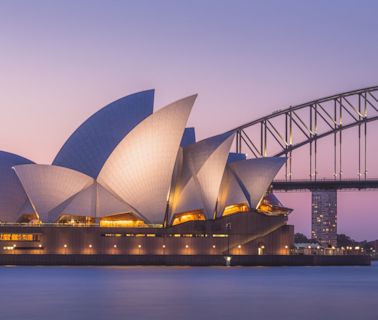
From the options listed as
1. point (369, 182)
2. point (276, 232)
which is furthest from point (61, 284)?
point (369, 182)

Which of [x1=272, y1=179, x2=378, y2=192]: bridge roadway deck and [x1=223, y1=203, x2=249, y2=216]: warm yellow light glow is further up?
[x1=272, y1=179, x2=378, y2=192]: bridge roadway deck

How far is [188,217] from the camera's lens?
98.6 meters

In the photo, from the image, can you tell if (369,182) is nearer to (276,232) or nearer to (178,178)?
(276,232)

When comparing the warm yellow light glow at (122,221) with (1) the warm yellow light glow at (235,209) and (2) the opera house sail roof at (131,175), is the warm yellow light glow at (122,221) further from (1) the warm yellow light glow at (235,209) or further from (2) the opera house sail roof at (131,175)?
(1) the warm yellow light glow at (235,209)

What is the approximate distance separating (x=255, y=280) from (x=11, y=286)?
19.4 m

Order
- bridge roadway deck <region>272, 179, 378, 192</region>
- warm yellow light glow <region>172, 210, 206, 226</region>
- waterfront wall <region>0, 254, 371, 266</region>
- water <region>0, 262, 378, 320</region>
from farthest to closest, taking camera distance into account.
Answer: bridge roadway deck <region>272, 179, 378, 192</region> < warm yellow light glow <region>172, 210, 206, 226</region> < waterfront wall <region>0, 254, 371, 266</region> < water <region>0, 262, 378, 320</region>

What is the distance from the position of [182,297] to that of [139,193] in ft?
127

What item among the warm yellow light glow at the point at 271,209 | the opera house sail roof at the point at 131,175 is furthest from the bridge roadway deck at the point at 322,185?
the opera house sail roof at the point at 131,175

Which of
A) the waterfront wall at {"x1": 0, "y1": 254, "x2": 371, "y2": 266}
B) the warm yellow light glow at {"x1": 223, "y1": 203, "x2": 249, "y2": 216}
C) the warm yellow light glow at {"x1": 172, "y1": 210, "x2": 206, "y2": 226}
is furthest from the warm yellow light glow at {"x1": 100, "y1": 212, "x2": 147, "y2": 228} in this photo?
the warm yellow light glow at {"x1": 223, "y1": 203, "x2": 249, "y2": 216}

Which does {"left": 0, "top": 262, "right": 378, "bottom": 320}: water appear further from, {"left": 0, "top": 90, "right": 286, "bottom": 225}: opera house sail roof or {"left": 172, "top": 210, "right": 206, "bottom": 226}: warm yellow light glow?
{"left": 172, "top": 210, "right": 206, "bottom": 226}: warm yellow light glow

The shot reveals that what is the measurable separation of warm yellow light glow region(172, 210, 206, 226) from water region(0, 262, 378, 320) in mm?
18524

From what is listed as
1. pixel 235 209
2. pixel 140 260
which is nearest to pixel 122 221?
pixel 140 260

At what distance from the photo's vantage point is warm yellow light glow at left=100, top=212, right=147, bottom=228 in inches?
3814

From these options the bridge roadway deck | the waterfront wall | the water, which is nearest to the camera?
the water
